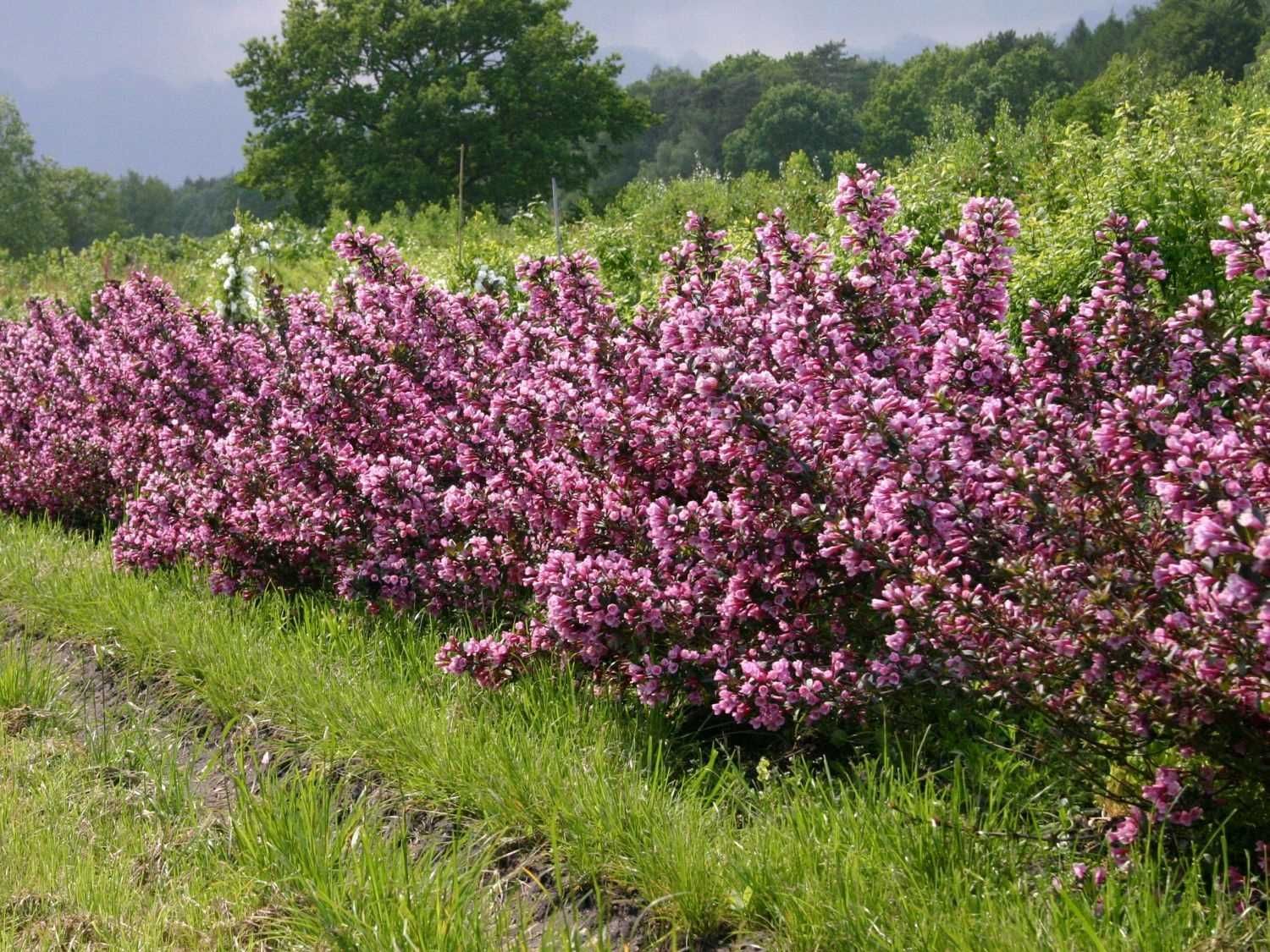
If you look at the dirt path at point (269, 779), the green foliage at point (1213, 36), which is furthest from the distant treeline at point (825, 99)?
the dirt path at point (269, 779)

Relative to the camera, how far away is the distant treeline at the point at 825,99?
74625mm

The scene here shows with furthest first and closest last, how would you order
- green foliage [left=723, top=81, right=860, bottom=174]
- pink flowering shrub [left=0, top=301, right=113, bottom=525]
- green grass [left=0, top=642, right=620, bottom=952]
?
green foliage [left=723, top=81, right=860, bottom=174]
pink flowering shrub [left=0, top=301, right=113, bottom=525]
green grass [left=0, top=642, right=620, bottom=952]

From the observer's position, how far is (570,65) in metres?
50.5

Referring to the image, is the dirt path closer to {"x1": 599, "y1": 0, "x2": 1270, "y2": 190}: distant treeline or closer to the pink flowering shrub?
the pink flowering shrub

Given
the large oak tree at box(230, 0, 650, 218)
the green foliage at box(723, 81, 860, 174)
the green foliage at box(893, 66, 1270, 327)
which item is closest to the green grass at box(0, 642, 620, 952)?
the green foliage at box(893, 66, 1270, 327)

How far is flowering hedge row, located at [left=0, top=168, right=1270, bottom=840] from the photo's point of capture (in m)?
2.71

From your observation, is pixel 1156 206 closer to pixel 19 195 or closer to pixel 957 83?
pixel 19 195

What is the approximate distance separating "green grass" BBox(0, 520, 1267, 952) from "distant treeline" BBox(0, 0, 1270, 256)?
158 ft

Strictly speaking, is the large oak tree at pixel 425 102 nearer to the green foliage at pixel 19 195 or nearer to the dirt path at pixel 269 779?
the green foliage at pixel 19 195

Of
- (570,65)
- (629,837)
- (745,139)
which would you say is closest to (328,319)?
(629,837)

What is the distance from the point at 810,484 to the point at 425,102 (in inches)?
1878

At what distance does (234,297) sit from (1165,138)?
7409 mm

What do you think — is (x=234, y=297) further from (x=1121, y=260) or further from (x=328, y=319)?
(x=1121, y=260)

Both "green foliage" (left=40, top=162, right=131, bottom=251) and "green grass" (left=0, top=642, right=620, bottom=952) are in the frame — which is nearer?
"green grass" (left=0, top=642, right=620, bottom=952)
